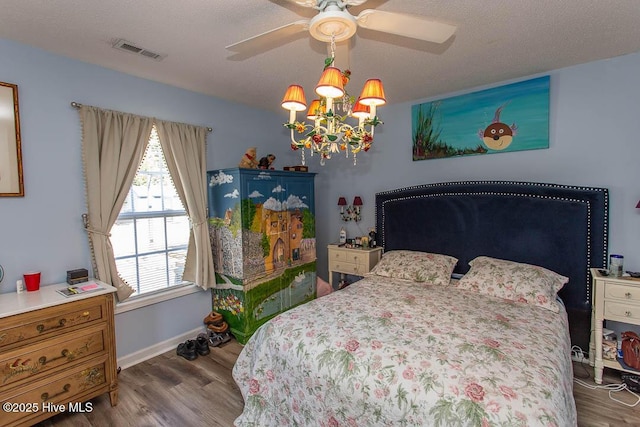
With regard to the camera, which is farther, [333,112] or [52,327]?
[52,327]

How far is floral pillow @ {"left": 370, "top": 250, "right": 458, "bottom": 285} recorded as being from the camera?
9.96ft

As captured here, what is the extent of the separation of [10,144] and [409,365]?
299cm

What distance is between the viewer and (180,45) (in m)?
2.27

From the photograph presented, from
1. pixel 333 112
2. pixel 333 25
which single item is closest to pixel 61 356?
pixel 333 112

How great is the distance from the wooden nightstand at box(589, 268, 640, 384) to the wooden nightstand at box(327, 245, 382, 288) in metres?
1.99

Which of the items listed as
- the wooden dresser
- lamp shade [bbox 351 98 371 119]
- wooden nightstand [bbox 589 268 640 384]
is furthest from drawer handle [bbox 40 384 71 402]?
wooden nightstand [bbox 589 268 640 384]

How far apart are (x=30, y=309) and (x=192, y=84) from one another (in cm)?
225

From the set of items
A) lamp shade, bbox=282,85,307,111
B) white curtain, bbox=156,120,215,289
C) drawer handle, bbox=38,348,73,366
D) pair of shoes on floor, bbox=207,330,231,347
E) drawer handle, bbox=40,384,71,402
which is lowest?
pair of shoes on floor, bbox=207,330,231,347

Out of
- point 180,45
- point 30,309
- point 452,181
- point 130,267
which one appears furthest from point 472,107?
point 30,309

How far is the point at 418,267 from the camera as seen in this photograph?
314 cm

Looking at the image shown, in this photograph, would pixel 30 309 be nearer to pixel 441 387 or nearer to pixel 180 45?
pixel 180 45

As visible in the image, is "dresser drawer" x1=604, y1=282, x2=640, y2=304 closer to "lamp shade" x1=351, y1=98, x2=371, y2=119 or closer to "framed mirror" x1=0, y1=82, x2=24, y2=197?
"lamp shade" x1=351, y1=98, x2=371, y2=119

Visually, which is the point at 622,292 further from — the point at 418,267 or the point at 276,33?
the point at 276,33

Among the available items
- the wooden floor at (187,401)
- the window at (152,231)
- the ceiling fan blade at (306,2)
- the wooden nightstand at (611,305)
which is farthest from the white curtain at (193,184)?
the wooden nightstand at (611,305)
